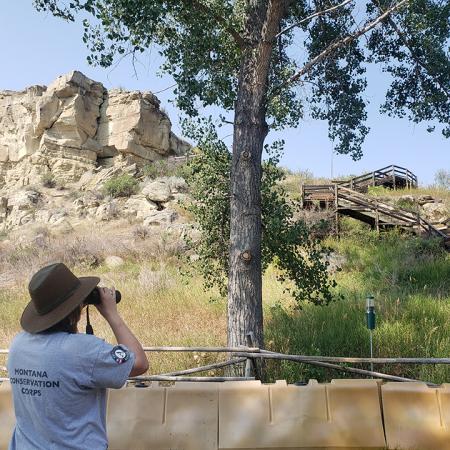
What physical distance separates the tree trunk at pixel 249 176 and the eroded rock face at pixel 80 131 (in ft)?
79.6

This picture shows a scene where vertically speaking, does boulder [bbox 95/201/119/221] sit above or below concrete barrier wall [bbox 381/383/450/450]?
above

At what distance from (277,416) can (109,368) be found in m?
2.86

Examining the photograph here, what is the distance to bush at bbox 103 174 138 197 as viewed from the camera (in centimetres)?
2773

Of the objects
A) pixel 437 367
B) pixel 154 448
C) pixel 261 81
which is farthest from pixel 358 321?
pixel 154 448

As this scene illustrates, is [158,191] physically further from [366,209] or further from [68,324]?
[68,324]

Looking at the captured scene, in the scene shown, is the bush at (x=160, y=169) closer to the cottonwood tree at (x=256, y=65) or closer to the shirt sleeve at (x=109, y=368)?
the cottonwood tree at (x=256, y=65)

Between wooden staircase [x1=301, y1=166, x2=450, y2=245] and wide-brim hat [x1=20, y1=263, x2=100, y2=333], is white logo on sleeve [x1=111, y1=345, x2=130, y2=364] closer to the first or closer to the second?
wide-brim hat [x1=20, y1=263, x2=100, y2=333]

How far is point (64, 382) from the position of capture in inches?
85.4

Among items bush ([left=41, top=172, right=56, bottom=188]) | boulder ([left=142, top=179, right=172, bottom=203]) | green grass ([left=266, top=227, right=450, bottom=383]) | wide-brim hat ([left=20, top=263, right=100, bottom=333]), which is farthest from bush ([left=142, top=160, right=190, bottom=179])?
wide-brim hat ([left=20, top=263, right=100, bottom=333])

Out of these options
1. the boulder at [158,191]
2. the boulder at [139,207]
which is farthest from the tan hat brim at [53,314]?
the boulder at [158,191]

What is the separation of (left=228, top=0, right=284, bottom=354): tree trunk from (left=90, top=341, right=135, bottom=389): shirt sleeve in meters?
4.82

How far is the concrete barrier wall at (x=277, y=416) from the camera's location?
178 inches

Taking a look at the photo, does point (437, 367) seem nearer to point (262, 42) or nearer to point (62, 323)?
point (262, 42)

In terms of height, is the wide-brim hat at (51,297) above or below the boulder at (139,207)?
below
